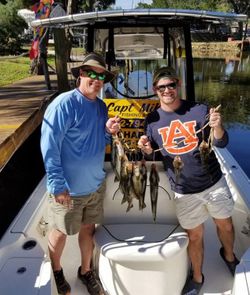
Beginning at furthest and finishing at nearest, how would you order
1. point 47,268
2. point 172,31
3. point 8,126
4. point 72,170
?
point 8,126
point 172,31
point 72,170
point 47,268

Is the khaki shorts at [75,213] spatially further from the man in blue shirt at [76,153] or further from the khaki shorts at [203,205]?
the khaki shorts at [203,205]

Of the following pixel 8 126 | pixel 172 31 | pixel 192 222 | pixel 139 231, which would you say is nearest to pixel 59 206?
pixel 139 231

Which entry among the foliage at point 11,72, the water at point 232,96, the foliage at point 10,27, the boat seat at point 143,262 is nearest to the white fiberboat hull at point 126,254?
the boat seat at point 143,262

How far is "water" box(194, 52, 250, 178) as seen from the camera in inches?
416

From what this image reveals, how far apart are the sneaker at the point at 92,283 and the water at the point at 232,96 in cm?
620

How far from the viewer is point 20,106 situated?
11.3 meters

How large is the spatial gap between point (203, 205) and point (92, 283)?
1134 millimetres

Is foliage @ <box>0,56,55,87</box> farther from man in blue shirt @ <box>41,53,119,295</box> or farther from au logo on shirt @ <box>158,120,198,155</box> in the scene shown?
au logo on shirt @ <box>158,120,198,155</box>

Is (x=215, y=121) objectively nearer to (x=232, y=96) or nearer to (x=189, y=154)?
(x=189, y=154)

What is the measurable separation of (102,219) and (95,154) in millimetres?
619

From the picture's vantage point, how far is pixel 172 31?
4.10 meters

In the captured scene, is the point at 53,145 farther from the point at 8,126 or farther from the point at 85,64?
the point at 8,126

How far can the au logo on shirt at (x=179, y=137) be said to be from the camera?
109 inches

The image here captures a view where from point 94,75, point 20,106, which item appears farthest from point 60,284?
point 20,106
